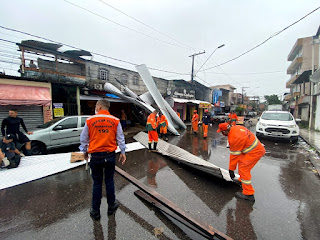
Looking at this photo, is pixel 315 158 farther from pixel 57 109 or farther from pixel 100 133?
pixel 57 109

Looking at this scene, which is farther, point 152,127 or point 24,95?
point 24,95

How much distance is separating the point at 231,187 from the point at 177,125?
9395mm

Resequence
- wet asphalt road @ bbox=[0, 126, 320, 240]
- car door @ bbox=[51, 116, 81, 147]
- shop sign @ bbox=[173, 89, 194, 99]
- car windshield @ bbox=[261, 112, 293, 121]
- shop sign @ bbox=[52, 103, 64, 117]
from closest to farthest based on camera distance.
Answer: wet asphalt road @ bbox=[0, 126, 320, 240], car door @ bbox=[51, 116, 81, 147], car windshield @ bbox=[261, 112, 293, 121], shop sign @ bbox=[52, 103, 64, 117], shop sign @ bbox=[173, 89, 194, 99]

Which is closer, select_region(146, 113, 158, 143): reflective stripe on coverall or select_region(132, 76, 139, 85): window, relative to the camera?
select_region(146, 113, 158, 143): reflective stripe on coverall

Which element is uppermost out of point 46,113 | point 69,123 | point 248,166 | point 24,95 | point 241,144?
point 24,95

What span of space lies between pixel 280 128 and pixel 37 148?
1038cm

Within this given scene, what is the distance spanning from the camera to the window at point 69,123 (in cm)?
580

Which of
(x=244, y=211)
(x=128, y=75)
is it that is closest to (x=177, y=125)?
(x=128, y=75)

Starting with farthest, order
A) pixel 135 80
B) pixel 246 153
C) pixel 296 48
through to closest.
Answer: pixel 296 48, pixel 135 80, pixel 246 153

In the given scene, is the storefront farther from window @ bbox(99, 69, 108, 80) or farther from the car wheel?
window @ bbox(99, 69, 108, 80)

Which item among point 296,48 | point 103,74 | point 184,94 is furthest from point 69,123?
→ point 296,48

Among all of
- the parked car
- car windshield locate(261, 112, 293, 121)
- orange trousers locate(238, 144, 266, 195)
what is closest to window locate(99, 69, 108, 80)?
the parked car

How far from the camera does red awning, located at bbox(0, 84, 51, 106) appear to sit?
22.2 ft

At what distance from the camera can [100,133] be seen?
86.5 inches
